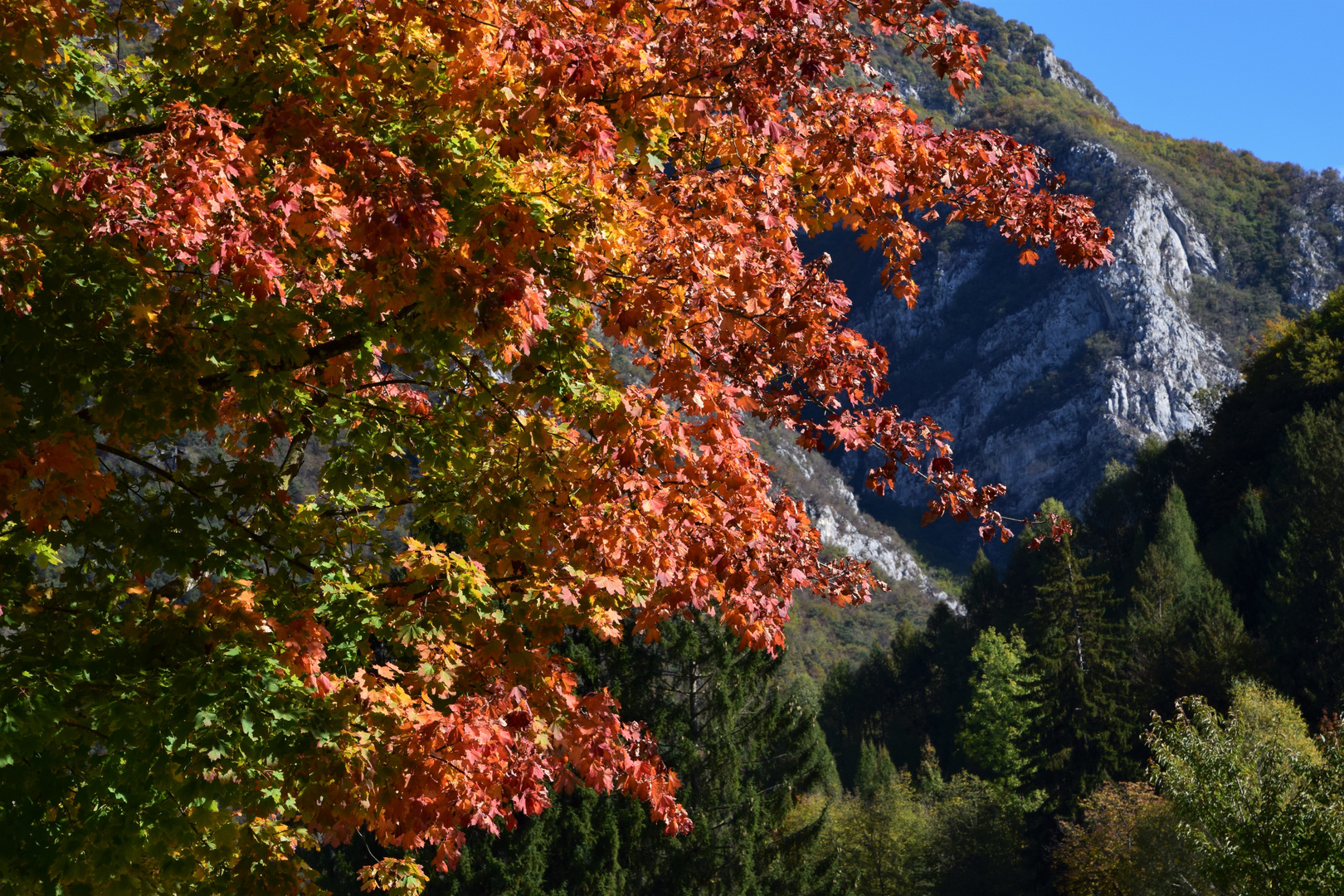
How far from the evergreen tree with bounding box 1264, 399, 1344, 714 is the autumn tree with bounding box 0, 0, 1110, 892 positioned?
42.9m

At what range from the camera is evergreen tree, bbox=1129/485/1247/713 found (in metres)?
40.8

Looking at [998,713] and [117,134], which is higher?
[117,134]

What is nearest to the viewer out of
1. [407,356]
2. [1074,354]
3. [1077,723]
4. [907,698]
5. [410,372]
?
[407,356]

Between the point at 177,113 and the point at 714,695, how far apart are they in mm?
14501

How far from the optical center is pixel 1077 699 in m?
40.1

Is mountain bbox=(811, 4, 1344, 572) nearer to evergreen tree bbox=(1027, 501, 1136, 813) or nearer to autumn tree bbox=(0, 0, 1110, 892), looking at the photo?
evergreen tree bbox=(1027, 501, 1136, 813)

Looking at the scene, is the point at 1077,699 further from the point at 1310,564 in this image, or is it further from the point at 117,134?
the point at 117,134

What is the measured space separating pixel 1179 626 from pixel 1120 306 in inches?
4182

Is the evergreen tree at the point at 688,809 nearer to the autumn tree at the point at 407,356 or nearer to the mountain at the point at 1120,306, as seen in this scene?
the autumn tree at the point at 407,356

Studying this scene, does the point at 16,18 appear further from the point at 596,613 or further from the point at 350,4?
the point at 596,613

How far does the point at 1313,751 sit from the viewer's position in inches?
1115

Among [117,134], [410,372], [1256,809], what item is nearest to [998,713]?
[1256,809]

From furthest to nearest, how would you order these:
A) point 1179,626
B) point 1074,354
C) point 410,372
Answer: point 1074,354
point 1179,626
point 410,372

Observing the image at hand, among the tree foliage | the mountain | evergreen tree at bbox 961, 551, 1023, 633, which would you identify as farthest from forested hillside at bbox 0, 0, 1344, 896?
the mountain
